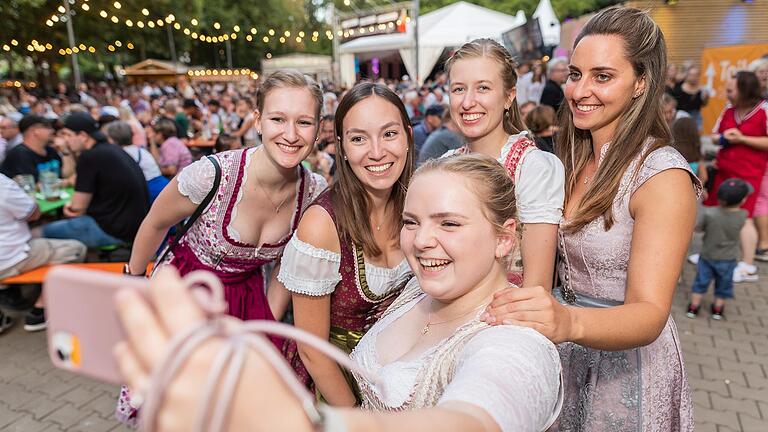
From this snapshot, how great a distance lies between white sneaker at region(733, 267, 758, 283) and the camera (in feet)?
17.1

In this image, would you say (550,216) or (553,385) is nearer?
(553,385)

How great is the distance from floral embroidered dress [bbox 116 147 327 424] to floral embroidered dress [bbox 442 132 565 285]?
1.04 metres

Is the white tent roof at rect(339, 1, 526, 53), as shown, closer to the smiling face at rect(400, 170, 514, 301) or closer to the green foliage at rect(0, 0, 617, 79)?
the green foliage at rect(0, 0, 617, 79)

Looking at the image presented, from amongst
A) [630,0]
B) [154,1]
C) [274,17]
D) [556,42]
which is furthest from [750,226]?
[274,17]

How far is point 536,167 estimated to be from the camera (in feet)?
5.92

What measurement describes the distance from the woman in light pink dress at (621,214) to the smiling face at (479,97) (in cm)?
30

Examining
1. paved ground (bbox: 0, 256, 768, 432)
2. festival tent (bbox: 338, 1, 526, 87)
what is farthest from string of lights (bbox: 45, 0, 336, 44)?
paved ground (bbox: 0, 256, 768, 432)

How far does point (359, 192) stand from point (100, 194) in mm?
3744

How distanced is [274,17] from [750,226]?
35.4m

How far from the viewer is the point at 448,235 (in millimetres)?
1199

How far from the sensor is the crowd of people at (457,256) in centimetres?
78

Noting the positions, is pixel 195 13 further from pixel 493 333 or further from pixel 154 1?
pixel 493 333

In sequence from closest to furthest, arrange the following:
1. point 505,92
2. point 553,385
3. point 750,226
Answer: point 553,385
point 505,92
point 750,226

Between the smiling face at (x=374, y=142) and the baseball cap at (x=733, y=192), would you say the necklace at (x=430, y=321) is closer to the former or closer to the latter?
the smiling face at (x=374, y=142)
